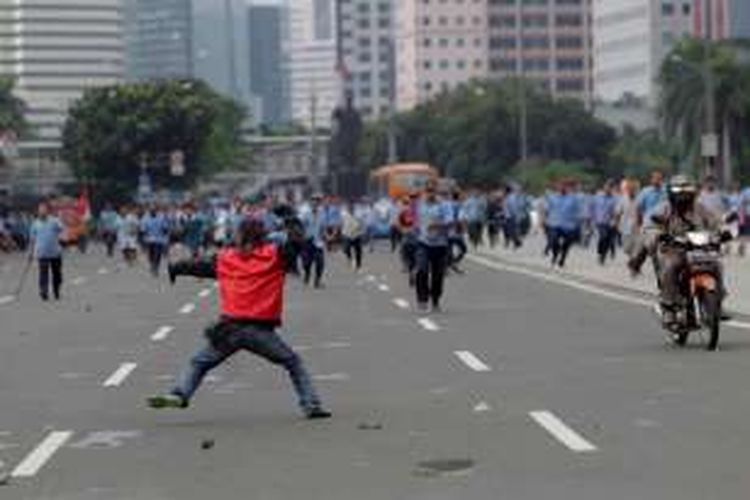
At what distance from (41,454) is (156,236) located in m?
31.2

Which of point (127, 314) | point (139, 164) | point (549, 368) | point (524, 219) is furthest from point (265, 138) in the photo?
point (549, 368)

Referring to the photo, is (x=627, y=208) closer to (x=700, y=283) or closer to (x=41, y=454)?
(x=700, y=283)

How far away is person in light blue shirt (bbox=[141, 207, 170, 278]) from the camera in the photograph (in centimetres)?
4362

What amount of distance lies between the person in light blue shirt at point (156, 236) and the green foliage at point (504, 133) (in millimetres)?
89374

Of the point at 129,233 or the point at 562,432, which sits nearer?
the point at 562,432

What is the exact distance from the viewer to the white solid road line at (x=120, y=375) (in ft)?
56.8

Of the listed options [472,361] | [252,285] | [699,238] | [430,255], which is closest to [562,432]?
[252,285]

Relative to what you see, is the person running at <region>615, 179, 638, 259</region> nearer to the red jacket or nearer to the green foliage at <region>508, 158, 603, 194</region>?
the red jacket

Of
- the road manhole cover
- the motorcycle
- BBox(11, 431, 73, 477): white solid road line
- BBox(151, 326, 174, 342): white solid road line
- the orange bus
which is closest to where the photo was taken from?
the road manhole cover

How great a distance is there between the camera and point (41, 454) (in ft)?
40.9

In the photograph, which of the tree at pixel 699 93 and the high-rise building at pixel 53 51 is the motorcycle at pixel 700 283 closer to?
the tree at pixel 699 93

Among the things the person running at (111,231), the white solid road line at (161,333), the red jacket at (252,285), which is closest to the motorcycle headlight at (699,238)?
the red jacket at (252,285)

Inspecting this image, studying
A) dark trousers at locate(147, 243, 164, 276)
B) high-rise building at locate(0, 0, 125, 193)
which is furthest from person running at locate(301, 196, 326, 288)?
high-rise building at locate(0, 0, 125, 193)

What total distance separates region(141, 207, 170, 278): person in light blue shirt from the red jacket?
28925 mm
